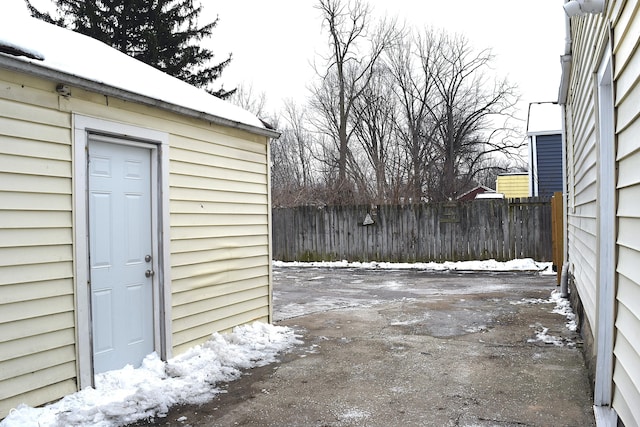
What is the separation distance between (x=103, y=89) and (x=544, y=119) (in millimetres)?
16966

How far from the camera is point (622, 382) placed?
111 inches

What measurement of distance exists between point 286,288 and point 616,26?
8.75 m

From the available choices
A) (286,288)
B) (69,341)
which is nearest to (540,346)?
(69,341)

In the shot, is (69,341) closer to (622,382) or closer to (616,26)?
(622,382)

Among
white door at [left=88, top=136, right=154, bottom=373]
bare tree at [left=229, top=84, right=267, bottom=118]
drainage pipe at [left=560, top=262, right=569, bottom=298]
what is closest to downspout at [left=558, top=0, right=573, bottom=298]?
drainage pipe at [left=560, top=262, right=569, bottom=298]

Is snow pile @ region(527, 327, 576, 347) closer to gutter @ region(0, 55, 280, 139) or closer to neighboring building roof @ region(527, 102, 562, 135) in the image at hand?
gutter @ region(0, 55, 280, 139)

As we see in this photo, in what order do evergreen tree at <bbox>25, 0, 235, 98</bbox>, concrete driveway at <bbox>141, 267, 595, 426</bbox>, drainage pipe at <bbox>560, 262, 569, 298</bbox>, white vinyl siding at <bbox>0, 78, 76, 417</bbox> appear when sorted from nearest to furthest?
white vinyl siding at <bbox>0, 78, 76, 417</bbox>
concrete driveway at <bbox>141, 267, 595, 426</bbox>
drainage pipe at <bbox>560, 262, 569, 298</bbox>
evergreen tree at <bbox>25, 0, 235, 98</bbox>

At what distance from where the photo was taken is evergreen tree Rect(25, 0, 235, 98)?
765 inches

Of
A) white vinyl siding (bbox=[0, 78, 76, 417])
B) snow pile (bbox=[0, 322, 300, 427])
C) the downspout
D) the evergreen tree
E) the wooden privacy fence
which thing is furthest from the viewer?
the evergreen tree

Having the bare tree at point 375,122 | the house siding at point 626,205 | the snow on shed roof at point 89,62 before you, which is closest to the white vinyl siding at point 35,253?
the snow on shed roof at point 89,62

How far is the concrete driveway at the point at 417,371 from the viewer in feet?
12.8

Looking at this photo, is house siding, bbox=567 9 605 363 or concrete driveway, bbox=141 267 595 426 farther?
house siding, bbox=567 9 605 363

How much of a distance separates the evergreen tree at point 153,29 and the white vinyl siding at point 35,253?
675 inches

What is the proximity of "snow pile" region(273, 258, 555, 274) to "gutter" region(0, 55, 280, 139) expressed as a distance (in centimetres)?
889
